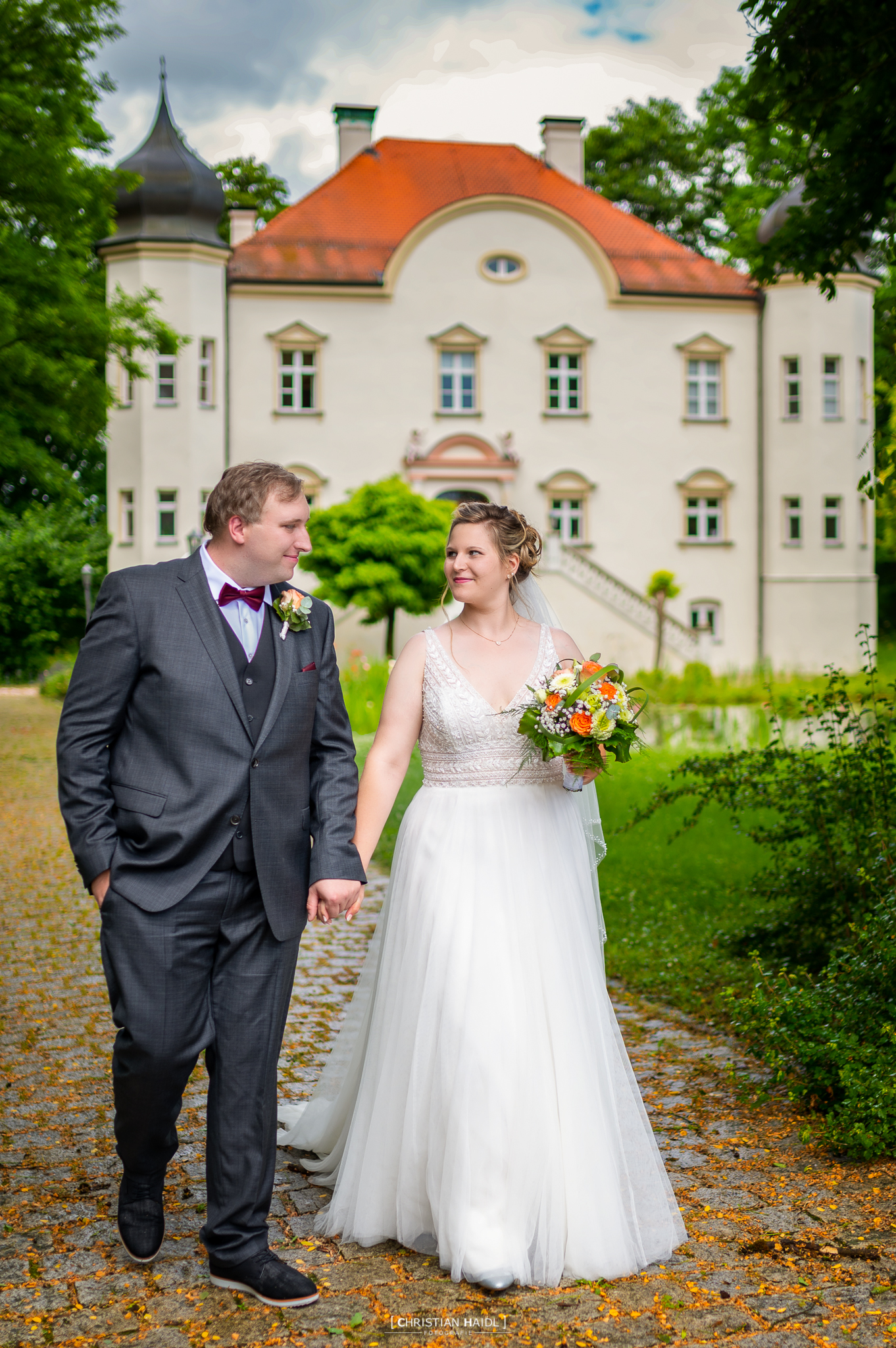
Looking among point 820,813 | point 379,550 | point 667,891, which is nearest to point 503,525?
point 820,813

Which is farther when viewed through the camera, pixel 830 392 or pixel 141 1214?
pixel 830 392

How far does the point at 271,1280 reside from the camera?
3330mm

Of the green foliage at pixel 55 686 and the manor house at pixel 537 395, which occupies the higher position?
the manor house at pixel 537 395

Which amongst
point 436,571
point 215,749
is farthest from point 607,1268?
point 436,571

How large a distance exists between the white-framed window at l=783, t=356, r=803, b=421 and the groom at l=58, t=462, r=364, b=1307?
30862 mm

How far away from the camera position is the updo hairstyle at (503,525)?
12.9 ft

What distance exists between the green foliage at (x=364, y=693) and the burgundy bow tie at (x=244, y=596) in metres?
8.94

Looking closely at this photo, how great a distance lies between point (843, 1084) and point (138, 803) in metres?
2.60

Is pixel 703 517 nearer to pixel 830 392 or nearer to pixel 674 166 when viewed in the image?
pixel 830 392

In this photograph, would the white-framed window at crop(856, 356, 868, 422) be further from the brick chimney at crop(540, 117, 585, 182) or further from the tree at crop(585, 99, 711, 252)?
the tree at crop(585, 99, 711, 252)

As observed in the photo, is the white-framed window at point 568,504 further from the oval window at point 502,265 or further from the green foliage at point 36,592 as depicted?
the green foliage at point 36,592

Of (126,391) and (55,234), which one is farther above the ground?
(126,391)

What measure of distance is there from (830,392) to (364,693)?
2145cm

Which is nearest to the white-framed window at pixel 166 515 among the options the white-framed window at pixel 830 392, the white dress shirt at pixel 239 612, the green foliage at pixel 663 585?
the green foliage at pixel 663 585
